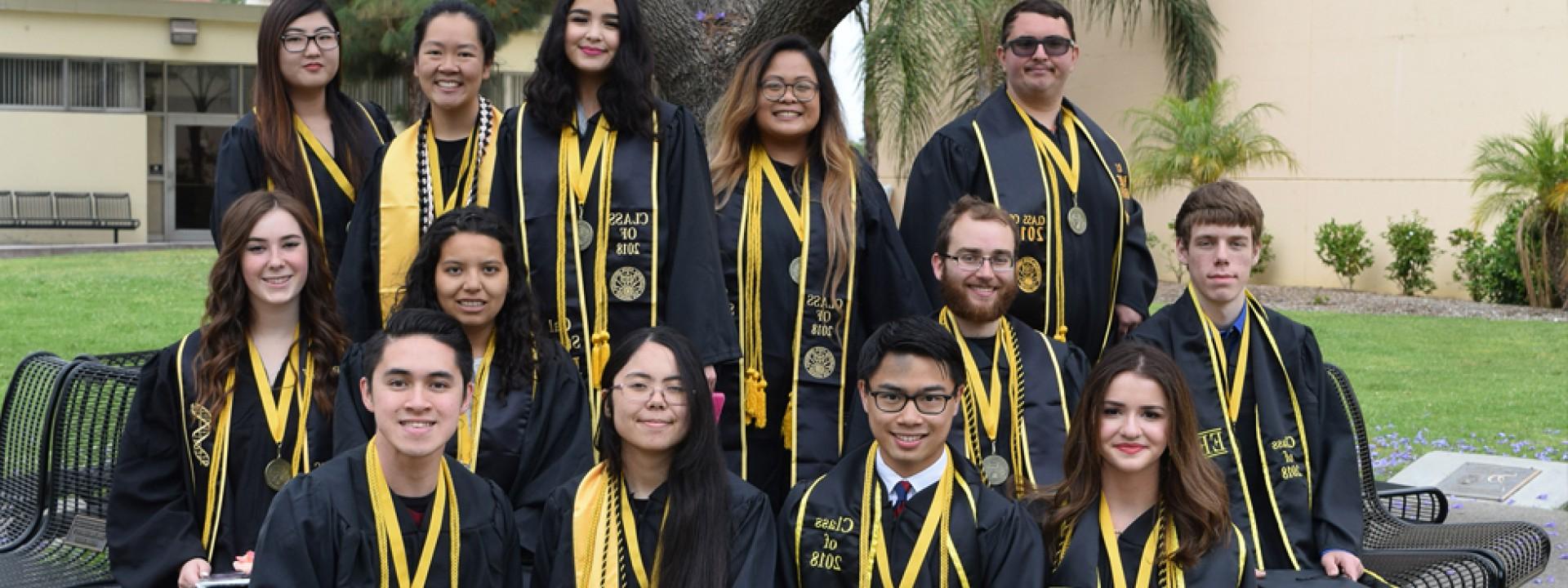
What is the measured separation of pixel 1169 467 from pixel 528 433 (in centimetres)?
168

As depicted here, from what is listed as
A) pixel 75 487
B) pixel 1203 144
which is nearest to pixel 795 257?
pixel 75 487

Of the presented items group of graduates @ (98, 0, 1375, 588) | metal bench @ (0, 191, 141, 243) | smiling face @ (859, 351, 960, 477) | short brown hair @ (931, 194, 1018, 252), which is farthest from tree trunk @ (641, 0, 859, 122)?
metal bench @ (0, 191, 141, 243)

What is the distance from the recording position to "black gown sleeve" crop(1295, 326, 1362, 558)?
4723 mm

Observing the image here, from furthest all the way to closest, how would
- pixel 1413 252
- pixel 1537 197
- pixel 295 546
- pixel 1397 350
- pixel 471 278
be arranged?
1. pixel 1413 252
2. pixel 1537 197
3. pixel 1397 350
4. pixel 471 278
5. pixel 295 546

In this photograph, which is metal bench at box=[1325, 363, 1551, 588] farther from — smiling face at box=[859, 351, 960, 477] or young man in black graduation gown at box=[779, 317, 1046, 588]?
smiling face at box=[859, 351, 960, 477]

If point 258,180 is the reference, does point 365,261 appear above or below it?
below

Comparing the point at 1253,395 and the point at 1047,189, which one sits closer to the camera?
the point at 1253,395

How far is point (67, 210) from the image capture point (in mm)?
26672

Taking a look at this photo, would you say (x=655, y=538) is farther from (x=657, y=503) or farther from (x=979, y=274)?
(x=979, y=274)

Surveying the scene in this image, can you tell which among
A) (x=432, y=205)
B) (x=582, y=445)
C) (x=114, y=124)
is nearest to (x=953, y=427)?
(x=582, y=445)

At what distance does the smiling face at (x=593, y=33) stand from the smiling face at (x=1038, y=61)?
1.27 meters

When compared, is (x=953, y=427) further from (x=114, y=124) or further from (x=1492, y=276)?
(x=114, y=124)

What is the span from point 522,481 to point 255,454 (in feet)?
2.37

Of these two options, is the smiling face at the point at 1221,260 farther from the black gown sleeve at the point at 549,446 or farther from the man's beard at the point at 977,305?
the black gown sleeve at the point at 549,446
